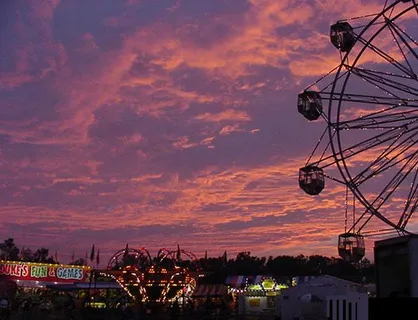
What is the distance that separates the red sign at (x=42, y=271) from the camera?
62388 millimetres

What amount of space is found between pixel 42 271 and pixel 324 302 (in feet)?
176

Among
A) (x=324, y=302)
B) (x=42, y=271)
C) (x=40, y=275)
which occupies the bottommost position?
(x=324, y=302)

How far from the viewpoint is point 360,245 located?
24344mm

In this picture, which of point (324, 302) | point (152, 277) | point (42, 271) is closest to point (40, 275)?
point (42, 271)

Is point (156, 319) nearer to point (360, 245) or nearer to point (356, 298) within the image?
point (360, 245)

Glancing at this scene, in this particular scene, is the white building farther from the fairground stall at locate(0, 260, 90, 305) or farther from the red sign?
the fairground stall at locate(0, 260, 90, 305)

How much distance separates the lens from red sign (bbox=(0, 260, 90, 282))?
205ft

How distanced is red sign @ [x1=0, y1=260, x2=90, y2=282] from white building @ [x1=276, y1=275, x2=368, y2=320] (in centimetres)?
3878

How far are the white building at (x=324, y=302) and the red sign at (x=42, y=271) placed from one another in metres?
38.8

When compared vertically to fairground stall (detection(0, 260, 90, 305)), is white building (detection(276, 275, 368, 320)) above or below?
below

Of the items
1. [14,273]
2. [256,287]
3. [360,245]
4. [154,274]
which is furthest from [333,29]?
[14,273]

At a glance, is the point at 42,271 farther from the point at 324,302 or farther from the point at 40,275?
the point at 324,302

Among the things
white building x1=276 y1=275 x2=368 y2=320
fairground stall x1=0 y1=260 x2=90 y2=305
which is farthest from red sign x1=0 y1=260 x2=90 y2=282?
white building x1=276 y1=275 x2=368 y2=320

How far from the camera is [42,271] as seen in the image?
6550 cm
